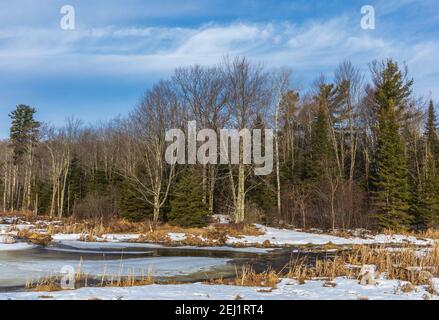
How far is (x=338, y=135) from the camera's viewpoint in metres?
49.1

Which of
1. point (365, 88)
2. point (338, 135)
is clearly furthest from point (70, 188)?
→ point (365, 88)

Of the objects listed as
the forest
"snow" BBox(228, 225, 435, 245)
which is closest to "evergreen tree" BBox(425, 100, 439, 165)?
the forest

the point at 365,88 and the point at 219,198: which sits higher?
the point at 365,88

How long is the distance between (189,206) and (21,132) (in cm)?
3836

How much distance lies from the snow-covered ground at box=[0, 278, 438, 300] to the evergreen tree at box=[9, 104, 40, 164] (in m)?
53.2

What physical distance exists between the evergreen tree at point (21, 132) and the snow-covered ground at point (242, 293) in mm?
53237

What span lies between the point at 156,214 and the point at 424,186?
2203 centimetres

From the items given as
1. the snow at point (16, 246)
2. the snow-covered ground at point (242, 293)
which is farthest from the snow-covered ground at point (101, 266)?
the snow at point (16, 246)

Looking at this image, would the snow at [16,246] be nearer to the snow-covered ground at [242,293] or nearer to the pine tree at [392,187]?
the snow-covered ground at [242,293]

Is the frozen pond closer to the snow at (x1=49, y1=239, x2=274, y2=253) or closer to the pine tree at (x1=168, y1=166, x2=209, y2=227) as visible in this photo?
the snow at (x1=49, y1=239, x2=274, y2=253)

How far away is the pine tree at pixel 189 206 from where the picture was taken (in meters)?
29.6

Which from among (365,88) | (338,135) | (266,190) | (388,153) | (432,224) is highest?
(365,88)
